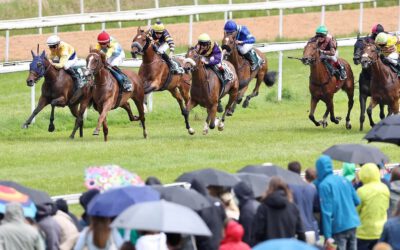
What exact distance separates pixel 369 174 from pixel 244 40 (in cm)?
1379

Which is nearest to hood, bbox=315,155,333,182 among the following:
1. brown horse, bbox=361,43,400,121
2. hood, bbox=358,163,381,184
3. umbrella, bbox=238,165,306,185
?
umbrella, bbox=238,165,306,185

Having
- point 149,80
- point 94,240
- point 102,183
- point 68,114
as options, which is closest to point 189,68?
point 149,80

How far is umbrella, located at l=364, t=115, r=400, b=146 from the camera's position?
53.0 ft

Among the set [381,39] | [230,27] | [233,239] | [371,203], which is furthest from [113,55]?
[233,239]

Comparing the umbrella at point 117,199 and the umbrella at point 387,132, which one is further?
the umbrella at point 387,132

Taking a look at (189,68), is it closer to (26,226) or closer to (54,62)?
(54,62)

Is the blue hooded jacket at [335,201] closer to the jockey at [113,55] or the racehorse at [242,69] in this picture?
the jockey at [113,55]

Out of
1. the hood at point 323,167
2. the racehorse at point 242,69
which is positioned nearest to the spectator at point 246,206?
the hood at point 323,167

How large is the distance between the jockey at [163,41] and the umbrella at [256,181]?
1277cm

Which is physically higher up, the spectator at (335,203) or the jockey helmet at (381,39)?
the jockey helmet at (381,39)

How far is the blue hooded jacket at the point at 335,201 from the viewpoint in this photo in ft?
42.3

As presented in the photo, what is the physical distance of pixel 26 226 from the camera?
10.8 m

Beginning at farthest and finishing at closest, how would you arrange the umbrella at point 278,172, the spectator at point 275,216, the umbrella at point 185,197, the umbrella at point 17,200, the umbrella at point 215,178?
the umbrella at point 278,172, the umbrella at point 215,178, the spectator at point 275,216, the umbrella at point 185,197, the umbrella at point 17,200

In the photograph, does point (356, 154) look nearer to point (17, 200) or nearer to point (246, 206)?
point (246, 206)
